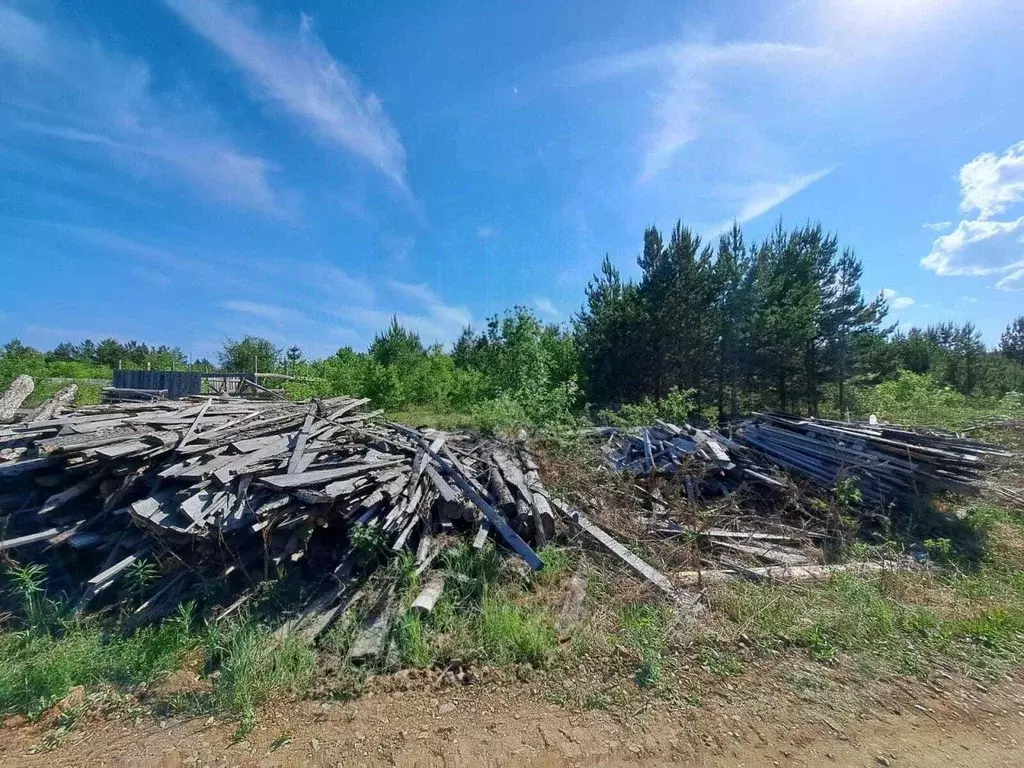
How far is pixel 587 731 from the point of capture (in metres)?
2.87

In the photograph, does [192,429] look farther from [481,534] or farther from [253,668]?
[481,534]

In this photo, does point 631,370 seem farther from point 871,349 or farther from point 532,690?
point 532,690

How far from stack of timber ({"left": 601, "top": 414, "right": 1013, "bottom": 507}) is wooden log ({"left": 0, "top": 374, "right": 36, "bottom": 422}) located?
34.5 feet

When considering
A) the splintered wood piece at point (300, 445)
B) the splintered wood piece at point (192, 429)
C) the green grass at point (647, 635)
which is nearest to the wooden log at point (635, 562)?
the green grass at point (647, 635)

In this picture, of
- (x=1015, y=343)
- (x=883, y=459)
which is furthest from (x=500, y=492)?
(x=1015, y=343)

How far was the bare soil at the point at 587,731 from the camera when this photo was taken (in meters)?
2.66

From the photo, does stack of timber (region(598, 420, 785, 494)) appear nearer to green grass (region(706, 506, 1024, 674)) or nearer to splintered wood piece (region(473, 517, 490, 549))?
green grass (region(706, 506, 1024, 674))

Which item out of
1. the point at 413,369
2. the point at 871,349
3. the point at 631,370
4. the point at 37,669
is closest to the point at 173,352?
the point at 413,369

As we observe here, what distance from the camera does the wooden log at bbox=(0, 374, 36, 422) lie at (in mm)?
7484

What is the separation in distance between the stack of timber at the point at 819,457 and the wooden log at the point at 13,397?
10506 mm

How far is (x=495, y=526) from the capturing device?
5195mm

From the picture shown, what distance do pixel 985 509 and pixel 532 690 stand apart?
8736 millimetres

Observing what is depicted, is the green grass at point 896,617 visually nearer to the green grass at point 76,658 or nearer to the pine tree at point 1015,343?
the green grass at point 76,658

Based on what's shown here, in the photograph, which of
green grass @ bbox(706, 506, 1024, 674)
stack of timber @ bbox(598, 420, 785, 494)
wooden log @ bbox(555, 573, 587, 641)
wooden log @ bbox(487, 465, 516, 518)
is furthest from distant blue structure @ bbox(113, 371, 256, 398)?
green grass @ bbox(706, 506, 1024, 674)
